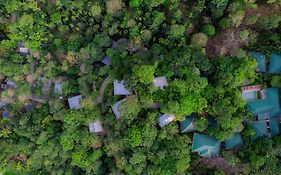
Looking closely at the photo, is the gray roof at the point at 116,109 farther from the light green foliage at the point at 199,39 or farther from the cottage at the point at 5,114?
the cottage at the point at 5,114

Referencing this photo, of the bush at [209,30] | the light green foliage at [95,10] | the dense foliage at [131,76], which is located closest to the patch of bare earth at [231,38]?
the dense foliage at [131,76]

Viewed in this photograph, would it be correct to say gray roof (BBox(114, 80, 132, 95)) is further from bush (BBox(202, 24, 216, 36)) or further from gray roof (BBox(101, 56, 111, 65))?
bush (BBox(202, 24, 216, 36))

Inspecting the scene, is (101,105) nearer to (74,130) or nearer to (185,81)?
(74,130)

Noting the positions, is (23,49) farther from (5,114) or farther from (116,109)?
(116,109)

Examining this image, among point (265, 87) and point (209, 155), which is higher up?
point (265, 87)

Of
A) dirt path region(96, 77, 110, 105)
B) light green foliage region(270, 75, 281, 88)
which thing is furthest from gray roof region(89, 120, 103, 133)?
light green foliage region(270, 75, 281, 88)

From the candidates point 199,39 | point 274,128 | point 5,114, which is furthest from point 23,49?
point 274,128

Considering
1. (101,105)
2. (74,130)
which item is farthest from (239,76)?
(74,130)
